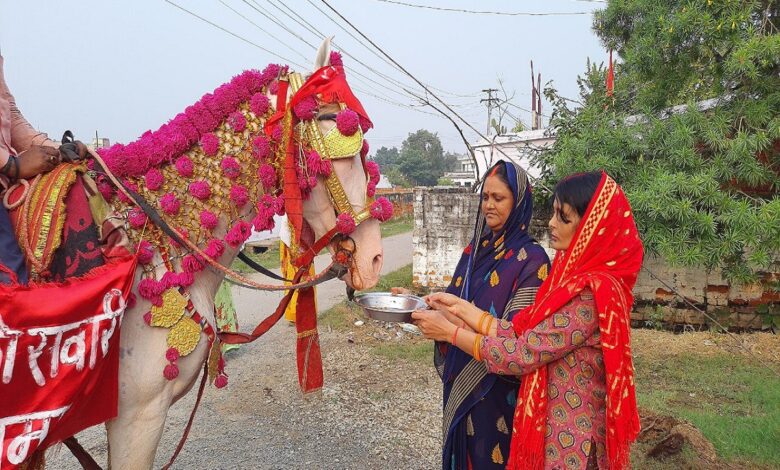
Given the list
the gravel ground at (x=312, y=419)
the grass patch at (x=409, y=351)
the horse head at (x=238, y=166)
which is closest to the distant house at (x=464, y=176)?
the grass patch at (x=409, y=351)

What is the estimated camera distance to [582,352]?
1789mm

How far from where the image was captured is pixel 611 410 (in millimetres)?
1682

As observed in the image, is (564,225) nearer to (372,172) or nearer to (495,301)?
(495,301)

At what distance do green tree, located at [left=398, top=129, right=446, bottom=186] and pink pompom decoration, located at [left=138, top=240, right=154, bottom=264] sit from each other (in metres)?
56.0

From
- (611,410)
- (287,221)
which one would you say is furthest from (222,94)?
(611,410)

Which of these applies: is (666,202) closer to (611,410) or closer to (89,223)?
(611,410)

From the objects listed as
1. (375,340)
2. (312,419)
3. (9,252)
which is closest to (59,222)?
(9,252)

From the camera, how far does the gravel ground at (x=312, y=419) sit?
3.60m

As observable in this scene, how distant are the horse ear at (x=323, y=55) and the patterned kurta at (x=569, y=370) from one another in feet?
4.25

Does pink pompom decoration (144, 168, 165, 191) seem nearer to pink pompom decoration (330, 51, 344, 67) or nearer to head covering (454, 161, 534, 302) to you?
pink pompom decoration (330, 51, 344, 67)

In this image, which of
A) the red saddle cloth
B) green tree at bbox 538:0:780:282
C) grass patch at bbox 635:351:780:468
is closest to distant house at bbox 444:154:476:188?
grass patch at bbox 635:351:780:468

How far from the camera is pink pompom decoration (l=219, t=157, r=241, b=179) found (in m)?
1.89

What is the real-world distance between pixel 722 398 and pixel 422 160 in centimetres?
5582

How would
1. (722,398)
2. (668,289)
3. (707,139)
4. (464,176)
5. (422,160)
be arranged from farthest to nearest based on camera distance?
(422,160) → (464,176) → (668,289) → (722,398) → (707,139)
